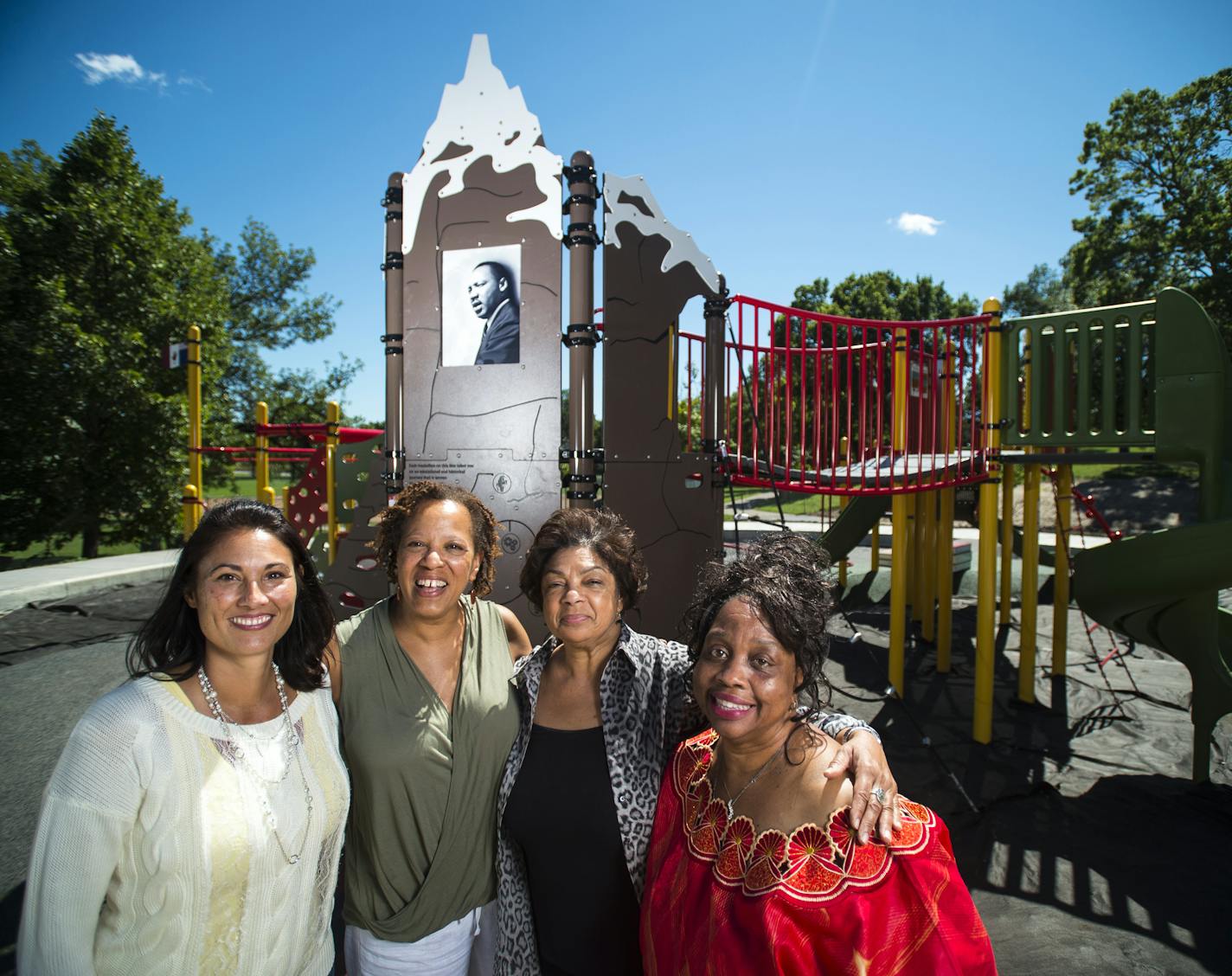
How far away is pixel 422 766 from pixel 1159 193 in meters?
29.5

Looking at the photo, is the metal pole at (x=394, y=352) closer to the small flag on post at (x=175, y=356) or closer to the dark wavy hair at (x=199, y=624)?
the dark wavy hair at (x=199, y=624)

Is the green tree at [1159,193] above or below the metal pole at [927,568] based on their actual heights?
above

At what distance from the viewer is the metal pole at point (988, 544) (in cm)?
489

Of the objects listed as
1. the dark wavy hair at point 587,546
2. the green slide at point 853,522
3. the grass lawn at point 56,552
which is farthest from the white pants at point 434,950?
the green slide at point 853,522

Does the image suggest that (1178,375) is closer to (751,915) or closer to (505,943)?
(751,915)

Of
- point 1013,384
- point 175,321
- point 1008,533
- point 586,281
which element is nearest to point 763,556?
point 586,281

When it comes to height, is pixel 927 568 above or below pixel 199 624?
below

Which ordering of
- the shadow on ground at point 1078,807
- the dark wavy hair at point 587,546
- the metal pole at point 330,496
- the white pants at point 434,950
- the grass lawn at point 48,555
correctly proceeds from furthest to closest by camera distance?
the grass lawn at point 48,555, the metal pole at point 330,496, the shadow on ground at point 1078,807, the dark wavy hair at point 587,546, the white pants at point 434,950

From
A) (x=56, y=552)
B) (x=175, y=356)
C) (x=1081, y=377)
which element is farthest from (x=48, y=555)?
(x=1081, y=377)

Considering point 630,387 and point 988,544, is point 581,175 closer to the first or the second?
point 630,387

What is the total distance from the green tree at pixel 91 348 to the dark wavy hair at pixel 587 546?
14817 millimetres

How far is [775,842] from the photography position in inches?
52.8

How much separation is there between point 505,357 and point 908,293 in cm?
3140

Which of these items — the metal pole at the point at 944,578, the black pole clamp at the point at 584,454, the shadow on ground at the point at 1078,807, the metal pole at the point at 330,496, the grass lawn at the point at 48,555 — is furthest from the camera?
the grass lawn at the point at 48,555
